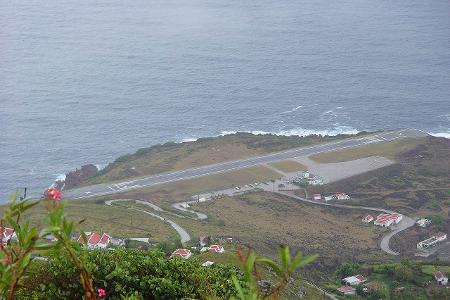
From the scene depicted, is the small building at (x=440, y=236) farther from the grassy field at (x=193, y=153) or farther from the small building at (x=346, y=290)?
the grassy field at (x=193, y=153)

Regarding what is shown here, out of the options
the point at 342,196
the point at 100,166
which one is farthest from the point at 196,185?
the point at 100,166

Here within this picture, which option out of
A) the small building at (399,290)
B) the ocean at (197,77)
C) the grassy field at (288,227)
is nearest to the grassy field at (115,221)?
the grassy field at (288,227)

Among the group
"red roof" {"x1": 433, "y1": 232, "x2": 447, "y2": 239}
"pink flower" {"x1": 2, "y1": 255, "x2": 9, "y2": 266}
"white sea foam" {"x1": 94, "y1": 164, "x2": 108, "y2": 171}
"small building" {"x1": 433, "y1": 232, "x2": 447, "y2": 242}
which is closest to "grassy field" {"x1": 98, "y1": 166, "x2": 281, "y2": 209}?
"white sea foam" {"x1": 94, "y1": 164, "x2": 108, "y2": 171}

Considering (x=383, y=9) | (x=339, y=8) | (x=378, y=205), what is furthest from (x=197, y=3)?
(x=378, y=205)

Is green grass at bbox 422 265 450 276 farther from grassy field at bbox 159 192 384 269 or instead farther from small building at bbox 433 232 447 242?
small building at bbox 433 232 447 242

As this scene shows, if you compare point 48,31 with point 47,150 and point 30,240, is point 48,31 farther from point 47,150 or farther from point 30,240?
point 30,240

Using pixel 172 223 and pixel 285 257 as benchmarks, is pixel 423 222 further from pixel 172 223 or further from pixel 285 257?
pixel 285 257
